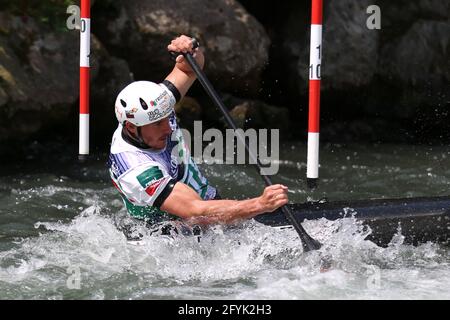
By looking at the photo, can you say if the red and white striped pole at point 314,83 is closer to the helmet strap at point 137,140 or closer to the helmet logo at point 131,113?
the helmet strap at point 137,140

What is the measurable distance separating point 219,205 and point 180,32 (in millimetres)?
5251

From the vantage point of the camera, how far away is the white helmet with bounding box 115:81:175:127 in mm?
5496

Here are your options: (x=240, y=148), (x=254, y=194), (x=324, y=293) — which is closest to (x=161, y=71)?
(x=240, y=148)

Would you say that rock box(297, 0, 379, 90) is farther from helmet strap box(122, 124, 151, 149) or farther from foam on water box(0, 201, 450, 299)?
helmet strap box(122, 124, 151, 149)

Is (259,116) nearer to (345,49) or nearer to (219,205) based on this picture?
(345,49)

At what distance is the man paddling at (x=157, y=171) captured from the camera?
5.33 metres

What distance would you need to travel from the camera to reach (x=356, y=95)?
11.5 meters

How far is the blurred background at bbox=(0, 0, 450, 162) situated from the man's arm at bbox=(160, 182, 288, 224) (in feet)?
12.4

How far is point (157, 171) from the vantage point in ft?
17.9

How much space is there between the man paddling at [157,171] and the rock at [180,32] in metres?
4.47

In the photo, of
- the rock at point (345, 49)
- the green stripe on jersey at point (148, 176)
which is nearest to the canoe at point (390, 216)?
the green stripe on jersey at point (148, 176)

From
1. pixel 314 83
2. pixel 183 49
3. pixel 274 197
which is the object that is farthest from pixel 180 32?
pixel 274 197
